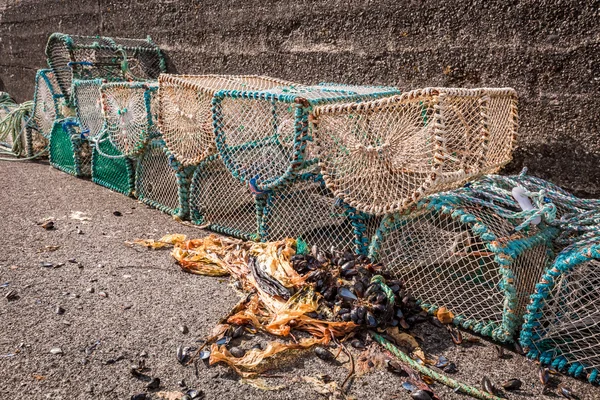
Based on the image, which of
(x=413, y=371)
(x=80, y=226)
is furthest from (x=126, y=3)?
(x=413, y=371)

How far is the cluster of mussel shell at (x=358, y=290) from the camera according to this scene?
2541mm

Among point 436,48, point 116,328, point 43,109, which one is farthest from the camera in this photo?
point 43,109

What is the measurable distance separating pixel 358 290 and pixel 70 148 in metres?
4.17

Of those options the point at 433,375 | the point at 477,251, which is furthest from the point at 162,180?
the point at 433,375

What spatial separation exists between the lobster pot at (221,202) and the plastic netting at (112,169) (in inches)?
40.6

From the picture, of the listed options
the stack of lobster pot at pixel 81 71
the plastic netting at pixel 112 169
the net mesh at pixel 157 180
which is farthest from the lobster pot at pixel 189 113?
the stack of lobster pot at pixel 81 71

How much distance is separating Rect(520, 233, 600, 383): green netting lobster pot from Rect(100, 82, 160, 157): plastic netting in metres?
2.92

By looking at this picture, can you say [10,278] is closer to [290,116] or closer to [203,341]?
[203,341]

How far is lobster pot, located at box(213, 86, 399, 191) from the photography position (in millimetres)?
2965

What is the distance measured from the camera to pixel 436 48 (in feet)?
12.3

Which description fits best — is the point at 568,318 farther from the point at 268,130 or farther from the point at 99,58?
the point at 99,58

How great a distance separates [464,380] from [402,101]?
1.25 metres

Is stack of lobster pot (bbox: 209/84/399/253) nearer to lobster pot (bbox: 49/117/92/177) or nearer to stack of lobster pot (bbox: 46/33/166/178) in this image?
stack of lobster pot (bbox: 46/33/166/178)

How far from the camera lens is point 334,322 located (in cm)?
252
